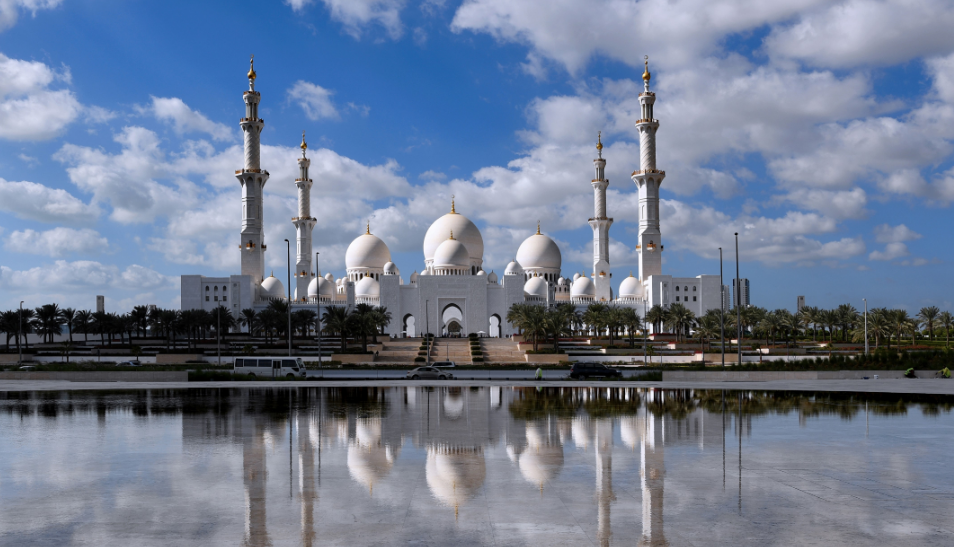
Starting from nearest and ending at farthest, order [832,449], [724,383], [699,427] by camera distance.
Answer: [832,449] → [699,427] → [724,383]

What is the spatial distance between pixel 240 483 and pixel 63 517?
7.64ft

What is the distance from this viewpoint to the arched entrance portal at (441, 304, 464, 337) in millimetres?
79875

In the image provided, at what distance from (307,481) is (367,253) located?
8000cm

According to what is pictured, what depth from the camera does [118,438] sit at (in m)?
14.5

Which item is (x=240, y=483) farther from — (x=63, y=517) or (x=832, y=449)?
(x=832, y=449)

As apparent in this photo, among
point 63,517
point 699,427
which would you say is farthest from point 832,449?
point 63,517

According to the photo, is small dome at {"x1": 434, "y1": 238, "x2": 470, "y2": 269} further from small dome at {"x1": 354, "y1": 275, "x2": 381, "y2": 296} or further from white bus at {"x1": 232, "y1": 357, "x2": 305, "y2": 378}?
white bus at {"x1": 232, "y1": 357, "x2": 305, "y2": 378}

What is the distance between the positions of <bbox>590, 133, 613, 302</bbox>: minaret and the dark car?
51172mm

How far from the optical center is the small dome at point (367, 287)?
82775 mm

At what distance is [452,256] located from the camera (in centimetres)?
7962

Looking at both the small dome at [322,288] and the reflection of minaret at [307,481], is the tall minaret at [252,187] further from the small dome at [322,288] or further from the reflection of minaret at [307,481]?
the reflection of minaret at [307,481]

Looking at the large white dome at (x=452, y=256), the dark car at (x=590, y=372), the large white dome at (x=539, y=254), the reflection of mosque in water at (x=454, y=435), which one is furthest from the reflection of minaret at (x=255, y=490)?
the large white dome at (x=539, y=254)

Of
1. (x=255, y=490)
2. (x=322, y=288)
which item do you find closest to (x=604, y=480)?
(x=255, y=490)

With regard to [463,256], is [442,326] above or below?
below
